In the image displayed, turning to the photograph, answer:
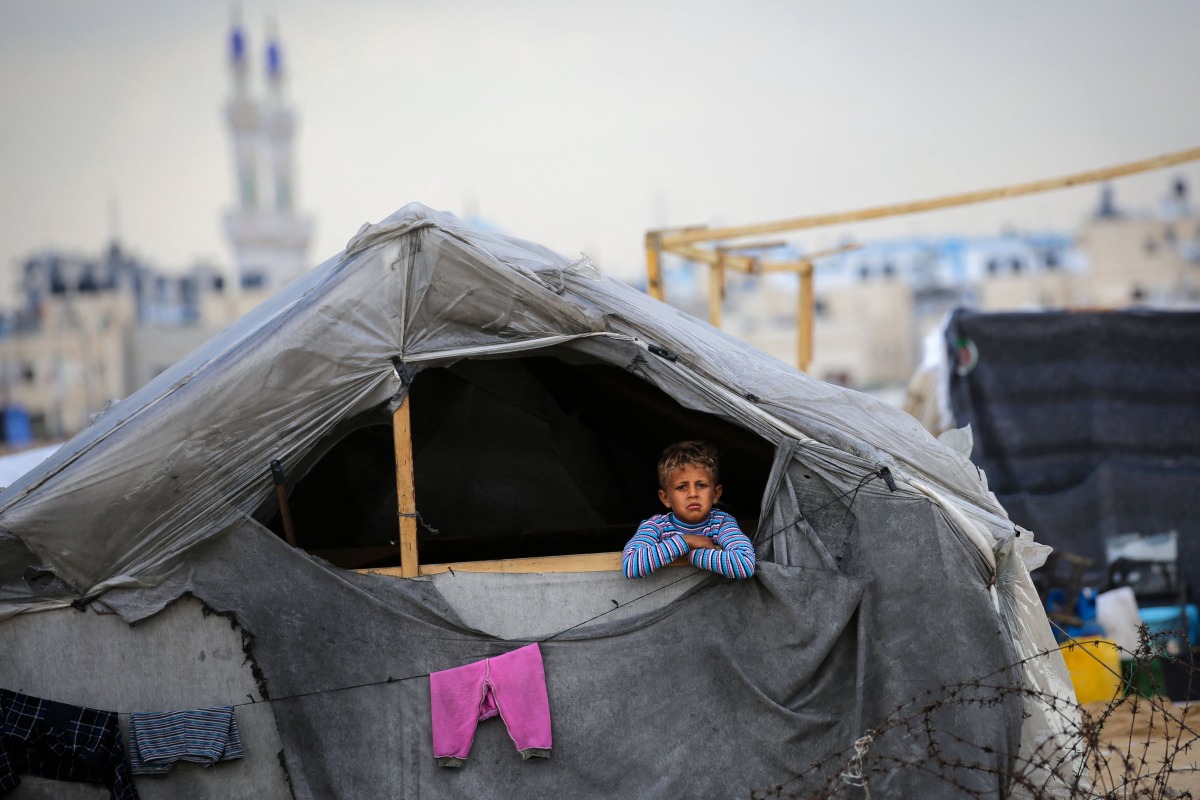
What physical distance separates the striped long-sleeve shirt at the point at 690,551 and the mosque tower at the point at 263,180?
44662mm

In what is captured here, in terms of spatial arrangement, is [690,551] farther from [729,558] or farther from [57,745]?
[57,745]

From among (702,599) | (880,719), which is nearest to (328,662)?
(702,599)

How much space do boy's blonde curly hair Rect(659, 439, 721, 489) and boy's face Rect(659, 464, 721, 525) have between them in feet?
0.05

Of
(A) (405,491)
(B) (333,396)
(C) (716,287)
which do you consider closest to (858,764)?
(A) (405,491)

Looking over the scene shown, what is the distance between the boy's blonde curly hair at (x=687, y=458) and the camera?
3.78m

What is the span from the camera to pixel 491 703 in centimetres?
355

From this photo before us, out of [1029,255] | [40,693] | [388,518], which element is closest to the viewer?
[40,693]

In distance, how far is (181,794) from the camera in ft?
11.5

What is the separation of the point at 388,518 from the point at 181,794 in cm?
205

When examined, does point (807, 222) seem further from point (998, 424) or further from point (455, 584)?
point (455, 584)

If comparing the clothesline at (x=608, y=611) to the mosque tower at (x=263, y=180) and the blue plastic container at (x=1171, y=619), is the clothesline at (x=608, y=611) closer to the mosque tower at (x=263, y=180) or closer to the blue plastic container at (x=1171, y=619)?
the blue plastic container at (x=1171, y=619)

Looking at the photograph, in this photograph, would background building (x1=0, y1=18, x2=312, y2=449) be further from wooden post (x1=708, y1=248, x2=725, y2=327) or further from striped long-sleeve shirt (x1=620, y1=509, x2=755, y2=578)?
striped long-sleeve shirt (x1=620, y1=509, x2=755, y2=578)

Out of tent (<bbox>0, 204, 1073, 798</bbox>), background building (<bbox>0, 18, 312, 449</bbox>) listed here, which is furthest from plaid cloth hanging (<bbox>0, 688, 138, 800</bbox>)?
background building (<bbox>0, 18, 312, 449</bbox>)

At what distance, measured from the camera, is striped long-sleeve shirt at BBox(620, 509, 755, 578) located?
11.5 ft
